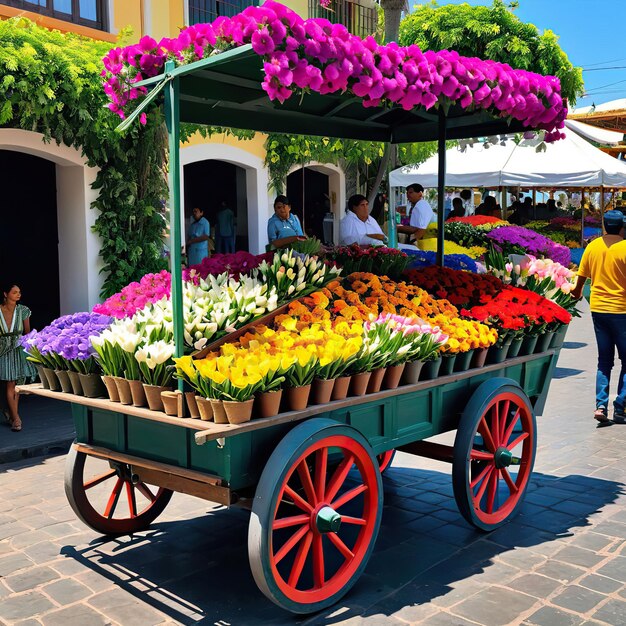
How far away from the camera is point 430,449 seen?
194 inches

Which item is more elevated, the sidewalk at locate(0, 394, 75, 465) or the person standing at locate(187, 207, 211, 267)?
the person standing at locate(187, 207, 211, 267)

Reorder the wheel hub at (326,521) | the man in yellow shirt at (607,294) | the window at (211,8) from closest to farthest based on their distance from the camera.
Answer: the wheel hub at (326,521)
the man in yellow shirt at (607,294)
the window at (211,8)

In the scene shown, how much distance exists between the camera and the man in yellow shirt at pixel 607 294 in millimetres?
6965

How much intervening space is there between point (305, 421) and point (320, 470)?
0.82ft

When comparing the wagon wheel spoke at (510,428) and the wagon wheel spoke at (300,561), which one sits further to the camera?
the wagon wheel spoke at (510,428)

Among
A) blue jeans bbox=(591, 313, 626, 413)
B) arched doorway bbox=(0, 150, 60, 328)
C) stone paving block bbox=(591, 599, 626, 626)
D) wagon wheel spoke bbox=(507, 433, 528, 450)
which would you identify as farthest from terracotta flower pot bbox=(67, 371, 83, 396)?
arched doorway bbox=(0, 150, 60, 328)

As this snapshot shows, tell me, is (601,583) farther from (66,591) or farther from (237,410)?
(66,591)

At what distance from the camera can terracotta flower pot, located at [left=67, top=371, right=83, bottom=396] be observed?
3.99m

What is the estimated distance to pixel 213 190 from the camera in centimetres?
1587

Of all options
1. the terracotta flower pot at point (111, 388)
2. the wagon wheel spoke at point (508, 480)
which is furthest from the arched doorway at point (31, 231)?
the wagon wheel spoke at point (508, 480)

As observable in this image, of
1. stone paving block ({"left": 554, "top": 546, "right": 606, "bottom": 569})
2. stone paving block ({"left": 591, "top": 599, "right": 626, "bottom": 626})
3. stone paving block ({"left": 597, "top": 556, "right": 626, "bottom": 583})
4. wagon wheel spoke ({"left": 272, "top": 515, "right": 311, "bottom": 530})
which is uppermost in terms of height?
wagon wheel spoke ({"left": 272, "top": 515, "right": 311, "bottom": 530})

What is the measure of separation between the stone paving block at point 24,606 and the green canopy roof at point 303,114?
254cm

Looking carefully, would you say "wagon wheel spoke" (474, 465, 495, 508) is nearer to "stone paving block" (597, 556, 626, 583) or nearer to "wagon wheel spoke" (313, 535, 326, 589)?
"stone paving block" (597, 556, 626, 583)

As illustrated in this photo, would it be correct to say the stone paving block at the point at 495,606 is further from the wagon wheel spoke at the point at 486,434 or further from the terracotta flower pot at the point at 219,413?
the terracotta flower pot at the point at 219,413
